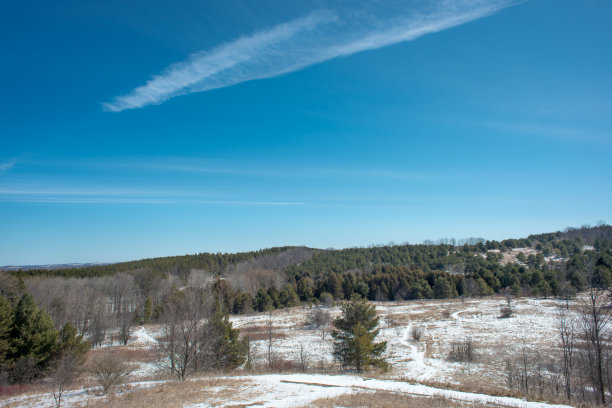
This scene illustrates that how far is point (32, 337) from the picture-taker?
86.0ft

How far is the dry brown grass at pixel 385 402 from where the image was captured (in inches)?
490

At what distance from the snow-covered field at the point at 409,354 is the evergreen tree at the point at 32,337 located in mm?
7870

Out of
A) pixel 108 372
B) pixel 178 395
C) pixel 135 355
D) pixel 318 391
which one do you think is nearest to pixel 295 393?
pixel 318 391

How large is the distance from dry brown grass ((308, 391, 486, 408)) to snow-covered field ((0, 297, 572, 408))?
2.58ft

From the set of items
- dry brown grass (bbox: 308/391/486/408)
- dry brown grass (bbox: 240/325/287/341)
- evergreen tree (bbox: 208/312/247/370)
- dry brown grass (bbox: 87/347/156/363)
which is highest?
dry brown grass (bbox: 308/391/486/408)

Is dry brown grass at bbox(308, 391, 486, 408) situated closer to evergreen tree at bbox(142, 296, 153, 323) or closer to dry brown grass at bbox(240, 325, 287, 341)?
dry brown grass at bbox(240, 325, 287, 341)

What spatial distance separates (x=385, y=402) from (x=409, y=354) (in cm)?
2297

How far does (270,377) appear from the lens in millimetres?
18938

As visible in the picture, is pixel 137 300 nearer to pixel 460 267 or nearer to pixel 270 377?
pixel 270 377

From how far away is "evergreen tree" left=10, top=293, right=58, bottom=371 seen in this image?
1022 inches

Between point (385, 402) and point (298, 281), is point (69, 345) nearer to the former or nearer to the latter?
point (385, 402)

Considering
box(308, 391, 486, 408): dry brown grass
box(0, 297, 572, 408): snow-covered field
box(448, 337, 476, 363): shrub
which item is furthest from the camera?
box(448, 337, 476, 363): shrub

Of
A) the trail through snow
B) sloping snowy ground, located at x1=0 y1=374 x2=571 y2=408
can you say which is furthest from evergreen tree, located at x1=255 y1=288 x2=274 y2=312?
sloping snowy ground, located at x1=0 y1=374 x2=571 y2=408

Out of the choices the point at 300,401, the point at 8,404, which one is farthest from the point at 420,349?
the point at 8,404
